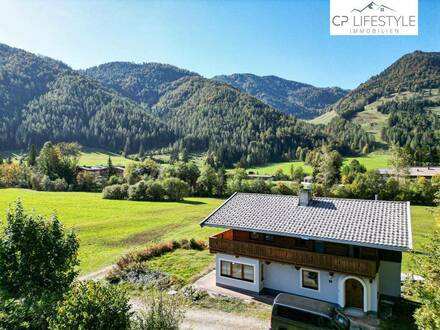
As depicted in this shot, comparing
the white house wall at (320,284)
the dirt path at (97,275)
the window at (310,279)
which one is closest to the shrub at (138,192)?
the dirt path at (97,275)

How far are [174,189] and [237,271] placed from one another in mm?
68074

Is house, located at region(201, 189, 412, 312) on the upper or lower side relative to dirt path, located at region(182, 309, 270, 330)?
upper

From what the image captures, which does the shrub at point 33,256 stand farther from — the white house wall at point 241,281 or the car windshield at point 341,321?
the car windshield at point 341,321

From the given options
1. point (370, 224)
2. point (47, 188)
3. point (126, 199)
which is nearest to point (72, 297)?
point (370, 224)

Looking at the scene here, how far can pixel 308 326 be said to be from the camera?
1819 cm

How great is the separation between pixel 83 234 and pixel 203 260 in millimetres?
23143

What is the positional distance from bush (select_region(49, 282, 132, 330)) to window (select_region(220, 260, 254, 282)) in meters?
13.6

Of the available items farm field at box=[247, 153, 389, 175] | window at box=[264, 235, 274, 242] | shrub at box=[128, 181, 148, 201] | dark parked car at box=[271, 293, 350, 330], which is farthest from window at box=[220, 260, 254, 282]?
farm field at box=[247, 153, 389, 175]

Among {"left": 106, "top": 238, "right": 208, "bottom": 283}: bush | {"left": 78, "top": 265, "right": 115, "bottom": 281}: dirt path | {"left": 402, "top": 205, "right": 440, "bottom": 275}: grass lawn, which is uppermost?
{"left": 106, "top": 238, "right": 208, "bottom": 283}: bush

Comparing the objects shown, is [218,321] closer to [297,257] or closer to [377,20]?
[297,257]

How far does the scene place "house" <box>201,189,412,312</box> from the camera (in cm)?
2189

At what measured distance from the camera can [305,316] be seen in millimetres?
18422

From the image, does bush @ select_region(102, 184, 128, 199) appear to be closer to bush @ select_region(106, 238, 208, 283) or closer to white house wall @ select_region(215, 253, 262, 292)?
bush @ select_region(106, 238, 208, 283)

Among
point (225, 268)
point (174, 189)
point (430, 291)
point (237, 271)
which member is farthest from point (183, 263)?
point (174, 189)
